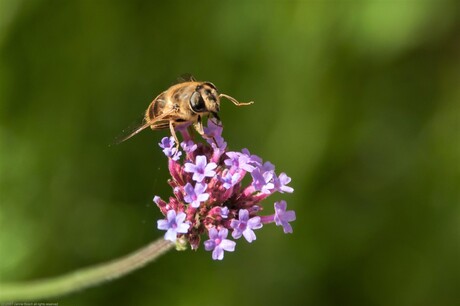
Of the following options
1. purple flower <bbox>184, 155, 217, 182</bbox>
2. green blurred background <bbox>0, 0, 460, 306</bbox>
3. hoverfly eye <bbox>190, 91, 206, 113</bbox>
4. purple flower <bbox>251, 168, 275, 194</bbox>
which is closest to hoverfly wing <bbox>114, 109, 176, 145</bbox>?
hoverfly eye <bbox>190, 91, 206, 113</bbox>


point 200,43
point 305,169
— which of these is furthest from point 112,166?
point 305,169

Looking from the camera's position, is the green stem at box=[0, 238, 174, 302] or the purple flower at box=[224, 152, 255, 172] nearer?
the purple flower at box=[224, 152, 255, 172]

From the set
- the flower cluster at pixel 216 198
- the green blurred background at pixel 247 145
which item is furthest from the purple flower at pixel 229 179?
the green blurred background at pixel 247 145

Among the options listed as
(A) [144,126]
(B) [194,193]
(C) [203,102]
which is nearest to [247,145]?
(A) [144,126]

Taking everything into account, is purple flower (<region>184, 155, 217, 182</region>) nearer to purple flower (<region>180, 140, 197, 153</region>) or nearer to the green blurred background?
purple flower (<region>180, 140, 197, 153</region>)

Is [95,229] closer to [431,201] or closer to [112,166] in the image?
[112,166]

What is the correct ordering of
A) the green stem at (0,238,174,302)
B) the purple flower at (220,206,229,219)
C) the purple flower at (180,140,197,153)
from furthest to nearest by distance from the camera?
1. the green stem at (0,238,174,302)
2. the purple flower at (180,140,197,153)
3. the purple flower at (220,206,229,219)
